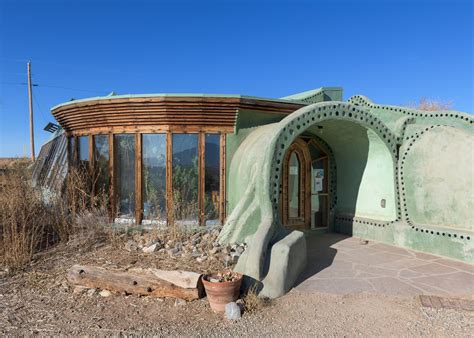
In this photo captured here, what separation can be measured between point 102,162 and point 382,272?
668cm

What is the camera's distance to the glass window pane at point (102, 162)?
27.8 feet

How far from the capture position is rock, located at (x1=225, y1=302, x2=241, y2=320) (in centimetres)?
435

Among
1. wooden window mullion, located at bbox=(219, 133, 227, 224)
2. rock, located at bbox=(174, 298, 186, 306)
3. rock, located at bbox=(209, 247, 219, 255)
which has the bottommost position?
rock, located at bbox=(174, 298, 186, 306)

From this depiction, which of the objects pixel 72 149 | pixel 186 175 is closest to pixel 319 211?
pixel 186 175

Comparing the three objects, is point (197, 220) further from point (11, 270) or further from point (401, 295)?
point (401, 295)

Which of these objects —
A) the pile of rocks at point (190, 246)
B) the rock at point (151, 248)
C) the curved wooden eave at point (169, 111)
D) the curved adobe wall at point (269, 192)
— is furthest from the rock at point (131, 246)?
the curved wooden eave at point (169, 111)

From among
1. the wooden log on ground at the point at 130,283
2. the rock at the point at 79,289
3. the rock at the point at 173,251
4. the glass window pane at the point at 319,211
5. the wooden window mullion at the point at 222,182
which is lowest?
the rock at the point at 79,289

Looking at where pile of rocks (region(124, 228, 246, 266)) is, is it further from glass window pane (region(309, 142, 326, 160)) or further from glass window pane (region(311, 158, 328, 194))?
glass window pane (region(309, 142, 326, 160))

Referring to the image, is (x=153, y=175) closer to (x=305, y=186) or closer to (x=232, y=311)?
(x=305, y=186)

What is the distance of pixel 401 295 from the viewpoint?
4953 mm

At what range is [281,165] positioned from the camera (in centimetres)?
639

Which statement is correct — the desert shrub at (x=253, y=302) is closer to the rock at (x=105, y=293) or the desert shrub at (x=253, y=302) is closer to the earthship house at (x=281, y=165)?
the earthship house at (x=281, y=165)


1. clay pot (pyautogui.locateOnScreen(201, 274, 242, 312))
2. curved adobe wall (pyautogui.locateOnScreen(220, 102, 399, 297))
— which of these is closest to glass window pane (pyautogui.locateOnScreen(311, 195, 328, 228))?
curved adobe wall (pyautogui.locateOnScreen(220, 102, 399, 297))

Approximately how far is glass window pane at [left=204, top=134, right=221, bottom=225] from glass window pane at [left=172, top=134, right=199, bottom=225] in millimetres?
235
